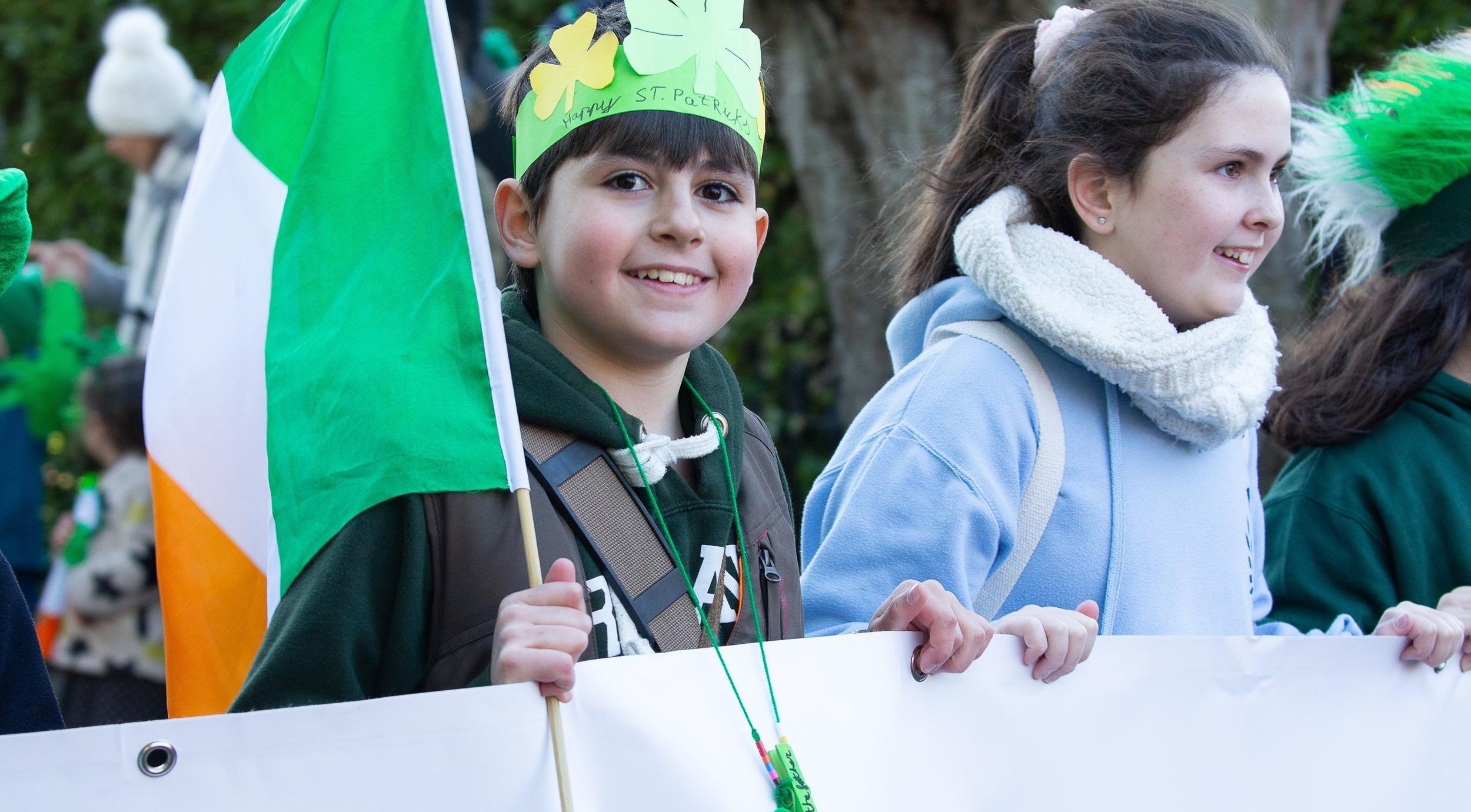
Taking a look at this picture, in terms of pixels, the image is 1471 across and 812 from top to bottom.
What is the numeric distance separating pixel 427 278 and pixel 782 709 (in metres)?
0.64

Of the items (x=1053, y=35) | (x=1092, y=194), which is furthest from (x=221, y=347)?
(x=1053, y=35)

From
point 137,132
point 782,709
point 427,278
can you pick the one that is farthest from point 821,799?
point 137,132

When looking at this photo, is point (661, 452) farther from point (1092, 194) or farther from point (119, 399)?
point (119, 399)

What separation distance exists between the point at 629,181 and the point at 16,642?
971 millimetres

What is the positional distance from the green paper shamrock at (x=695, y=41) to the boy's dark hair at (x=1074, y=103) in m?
0.67

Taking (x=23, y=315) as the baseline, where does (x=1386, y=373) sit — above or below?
below

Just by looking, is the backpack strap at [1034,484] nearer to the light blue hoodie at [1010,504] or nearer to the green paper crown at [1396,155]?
the light blue hoodie at [1010,504]

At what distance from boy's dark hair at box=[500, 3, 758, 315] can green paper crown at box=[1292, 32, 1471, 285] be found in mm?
1466

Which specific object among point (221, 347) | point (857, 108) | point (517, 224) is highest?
point (857, 108)

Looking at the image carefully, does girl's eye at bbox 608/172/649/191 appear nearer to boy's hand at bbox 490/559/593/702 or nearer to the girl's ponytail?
boy's hand at bbox 490/559/593/702

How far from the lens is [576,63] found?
6.53ft

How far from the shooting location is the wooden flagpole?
1547 mm

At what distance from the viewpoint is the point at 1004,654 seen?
1.92m

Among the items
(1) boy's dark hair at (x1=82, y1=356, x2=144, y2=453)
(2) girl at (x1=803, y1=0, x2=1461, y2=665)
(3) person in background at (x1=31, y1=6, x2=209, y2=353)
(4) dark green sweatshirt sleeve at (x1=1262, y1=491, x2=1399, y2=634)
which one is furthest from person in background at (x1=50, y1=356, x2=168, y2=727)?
(4) dark green sweatshirt sleeve at (x1=1262, y1=491, x2=1399, y2=634)
